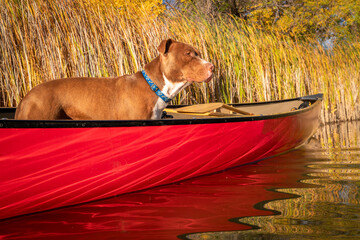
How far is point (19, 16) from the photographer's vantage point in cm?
541

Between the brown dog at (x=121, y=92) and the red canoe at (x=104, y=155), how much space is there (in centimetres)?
27

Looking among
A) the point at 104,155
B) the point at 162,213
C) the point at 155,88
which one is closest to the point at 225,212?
the point at 162,213

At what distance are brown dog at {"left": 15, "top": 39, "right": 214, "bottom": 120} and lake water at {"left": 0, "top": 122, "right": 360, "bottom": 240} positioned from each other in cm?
74

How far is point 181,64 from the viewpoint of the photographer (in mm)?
3994

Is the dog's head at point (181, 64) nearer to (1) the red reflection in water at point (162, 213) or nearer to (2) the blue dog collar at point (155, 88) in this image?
(2) the blue dog collar at point (155, 88)

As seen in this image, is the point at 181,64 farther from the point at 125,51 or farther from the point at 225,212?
the point at 125,51

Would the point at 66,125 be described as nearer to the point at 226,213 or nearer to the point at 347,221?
the point at 226,213

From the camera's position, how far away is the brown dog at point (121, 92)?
3.49 meters

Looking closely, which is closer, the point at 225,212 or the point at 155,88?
the point at 225,212

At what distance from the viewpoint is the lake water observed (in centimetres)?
262

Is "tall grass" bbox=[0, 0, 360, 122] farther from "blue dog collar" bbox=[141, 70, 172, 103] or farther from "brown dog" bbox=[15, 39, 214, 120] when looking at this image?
"blue dog collar" bbox=[141, 70, 172, 103]

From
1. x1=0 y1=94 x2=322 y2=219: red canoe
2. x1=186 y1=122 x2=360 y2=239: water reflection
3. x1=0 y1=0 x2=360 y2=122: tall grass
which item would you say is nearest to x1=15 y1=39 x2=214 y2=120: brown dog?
x1=0 y1=94 x2=322 y2=219: red canoe

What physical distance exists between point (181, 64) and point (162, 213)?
1.47 metres

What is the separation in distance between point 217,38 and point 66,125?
5070 millimetres
